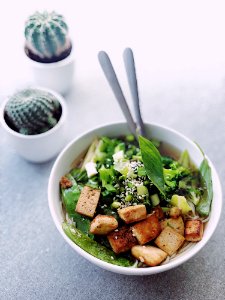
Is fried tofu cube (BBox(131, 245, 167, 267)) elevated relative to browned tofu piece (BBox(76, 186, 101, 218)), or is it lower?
lower

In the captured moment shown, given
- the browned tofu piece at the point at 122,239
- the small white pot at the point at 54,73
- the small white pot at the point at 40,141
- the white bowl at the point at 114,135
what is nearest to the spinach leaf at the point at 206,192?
the white bowl at the point at 114,135

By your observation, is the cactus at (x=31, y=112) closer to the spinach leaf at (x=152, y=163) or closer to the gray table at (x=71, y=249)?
the gray table at (x=71, y=249)

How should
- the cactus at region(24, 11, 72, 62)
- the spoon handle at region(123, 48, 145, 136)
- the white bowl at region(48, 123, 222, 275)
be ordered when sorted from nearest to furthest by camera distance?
the white bowl at region(48, 123, 222, 275) → the spoon handle at region(123, 48, 145, 136) → the cactus at region(24, 11, 72, 62)

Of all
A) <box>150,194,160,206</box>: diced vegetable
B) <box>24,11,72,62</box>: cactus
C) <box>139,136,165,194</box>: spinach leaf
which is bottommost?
<box>150,194,160,206</box>: diced vegetable

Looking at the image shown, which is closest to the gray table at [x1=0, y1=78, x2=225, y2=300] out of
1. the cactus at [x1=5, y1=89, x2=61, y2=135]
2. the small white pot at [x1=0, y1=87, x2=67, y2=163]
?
the small white pot at [x1=0, y1=87, x2=67, y2=163]

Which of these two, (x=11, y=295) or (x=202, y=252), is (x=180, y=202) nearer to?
(x=202, y=252)

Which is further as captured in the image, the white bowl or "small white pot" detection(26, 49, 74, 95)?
"small white pot" detection(26, 49, 74, 95)

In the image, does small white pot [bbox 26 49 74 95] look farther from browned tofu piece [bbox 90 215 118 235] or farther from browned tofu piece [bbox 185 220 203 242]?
browned tofu piece [bbox 185 220 203 242]
